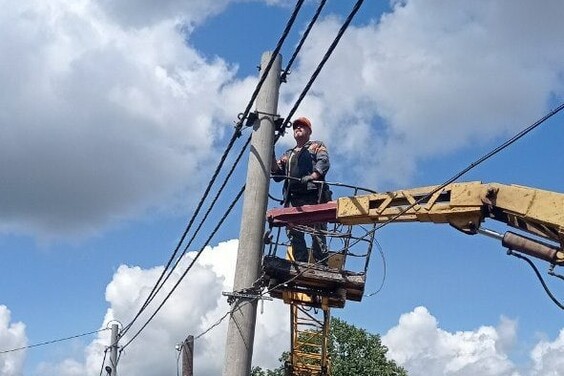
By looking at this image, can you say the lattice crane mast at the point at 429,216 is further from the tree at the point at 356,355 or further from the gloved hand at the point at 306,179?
the tree at the point at 356,355

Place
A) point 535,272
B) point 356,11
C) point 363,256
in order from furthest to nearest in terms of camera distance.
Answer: point 363,256, point 535,272, point 356,11

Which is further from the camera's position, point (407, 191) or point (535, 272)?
point (407, 191)

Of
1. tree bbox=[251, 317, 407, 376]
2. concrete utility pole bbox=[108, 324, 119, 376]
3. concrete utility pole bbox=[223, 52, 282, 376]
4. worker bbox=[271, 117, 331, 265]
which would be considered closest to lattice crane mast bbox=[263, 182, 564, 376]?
worker bbox=[271, 117, 331, 265]

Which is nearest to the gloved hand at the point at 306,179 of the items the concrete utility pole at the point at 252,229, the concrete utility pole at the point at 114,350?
the concrete utility pole at the point at 252,229

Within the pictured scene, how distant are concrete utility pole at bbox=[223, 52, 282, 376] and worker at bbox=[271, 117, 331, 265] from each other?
181cm

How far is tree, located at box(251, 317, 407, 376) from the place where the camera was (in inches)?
1688

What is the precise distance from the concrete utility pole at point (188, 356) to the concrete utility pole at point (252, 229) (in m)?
6.09

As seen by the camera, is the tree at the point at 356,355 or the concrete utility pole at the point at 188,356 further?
the tree at the point at 356,355

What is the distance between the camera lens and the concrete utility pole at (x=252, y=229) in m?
8.62

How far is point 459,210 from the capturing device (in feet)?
29.5

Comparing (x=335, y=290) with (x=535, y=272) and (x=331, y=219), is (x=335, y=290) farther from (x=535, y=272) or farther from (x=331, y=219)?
(x=535, y=272)

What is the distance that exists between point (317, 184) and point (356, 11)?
434cm

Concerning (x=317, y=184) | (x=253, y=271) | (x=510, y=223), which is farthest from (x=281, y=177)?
(x=510, y=223)

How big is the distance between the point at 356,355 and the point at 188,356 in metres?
30.5
